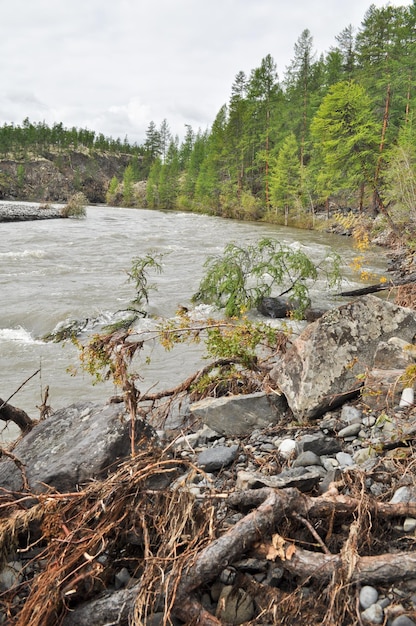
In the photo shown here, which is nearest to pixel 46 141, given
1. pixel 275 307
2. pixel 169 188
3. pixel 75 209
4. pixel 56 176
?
pixel 56 176

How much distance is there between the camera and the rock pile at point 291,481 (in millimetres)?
1936

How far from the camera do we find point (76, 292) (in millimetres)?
13273

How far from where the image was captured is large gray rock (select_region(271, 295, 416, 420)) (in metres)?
4.17

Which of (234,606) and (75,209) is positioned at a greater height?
(75,209)

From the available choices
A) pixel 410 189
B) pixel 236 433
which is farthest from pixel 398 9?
pixel 236 433

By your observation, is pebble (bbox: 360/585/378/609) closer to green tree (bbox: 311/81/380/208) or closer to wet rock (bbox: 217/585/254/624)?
wet rock (bbox: 217/585/254/624)

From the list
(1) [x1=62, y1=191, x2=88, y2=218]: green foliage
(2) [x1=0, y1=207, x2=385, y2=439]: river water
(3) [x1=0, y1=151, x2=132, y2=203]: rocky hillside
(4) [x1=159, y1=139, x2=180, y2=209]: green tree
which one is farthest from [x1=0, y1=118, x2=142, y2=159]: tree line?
(2) [x1=0, y1=207, x2=385, y2=439]: river water

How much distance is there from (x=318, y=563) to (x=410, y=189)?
57.1 feet

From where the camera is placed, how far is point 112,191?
94.8 meters

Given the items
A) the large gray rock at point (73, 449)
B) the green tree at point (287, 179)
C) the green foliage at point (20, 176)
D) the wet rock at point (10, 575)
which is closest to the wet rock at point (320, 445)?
the large gray rock at point (73, 449)

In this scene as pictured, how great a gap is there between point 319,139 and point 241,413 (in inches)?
1643

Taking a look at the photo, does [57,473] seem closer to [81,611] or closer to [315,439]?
[81,611]

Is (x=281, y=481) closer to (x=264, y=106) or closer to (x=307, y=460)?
(x=307, y=460)

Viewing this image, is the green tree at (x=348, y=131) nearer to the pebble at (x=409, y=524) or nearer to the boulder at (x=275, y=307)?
the boulder at (x=275, y=307)
